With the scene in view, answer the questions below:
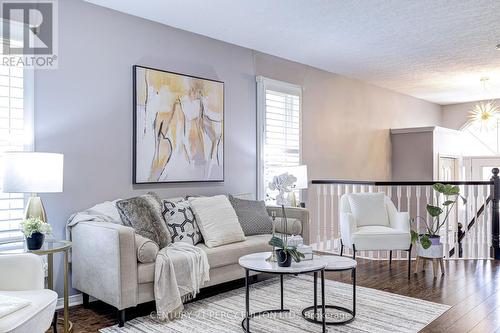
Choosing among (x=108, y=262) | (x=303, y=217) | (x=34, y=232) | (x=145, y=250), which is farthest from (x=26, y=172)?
(x=303, y=217)

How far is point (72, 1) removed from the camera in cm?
362

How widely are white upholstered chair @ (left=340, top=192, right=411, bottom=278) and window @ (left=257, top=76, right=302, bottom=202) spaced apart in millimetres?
1046

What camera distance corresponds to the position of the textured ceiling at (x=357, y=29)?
3.83m

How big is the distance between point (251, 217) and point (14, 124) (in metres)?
2.36

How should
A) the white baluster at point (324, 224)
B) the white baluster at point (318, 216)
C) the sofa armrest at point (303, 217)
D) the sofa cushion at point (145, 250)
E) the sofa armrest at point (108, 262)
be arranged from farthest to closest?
the white baluster at point (318, 216), the white baluster at point (324, 224), the sofa armrest at point (303, 217), the sofa cushion at point (145, 250), the sofa armrest at point (108, 262)

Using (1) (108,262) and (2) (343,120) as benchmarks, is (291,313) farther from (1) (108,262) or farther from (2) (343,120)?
(2) (343,120)

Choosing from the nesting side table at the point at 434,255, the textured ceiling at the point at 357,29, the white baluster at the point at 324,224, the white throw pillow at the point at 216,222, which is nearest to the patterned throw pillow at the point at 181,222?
the white throw pillow at the point at 216,222

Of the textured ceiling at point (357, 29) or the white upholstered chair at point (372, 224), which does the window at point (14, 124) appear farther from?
the white upholstered chair at point (372, 224)

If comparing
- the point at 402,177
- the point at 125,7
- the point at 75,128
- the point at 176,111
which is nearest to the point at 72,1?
the point at 125,7

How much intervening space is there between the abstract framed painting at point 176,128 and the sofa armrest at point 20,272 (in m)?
1.65

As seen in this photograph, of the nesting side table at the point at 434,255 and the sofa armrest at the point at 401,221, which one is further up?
the sofa armrest at the point at 401,221

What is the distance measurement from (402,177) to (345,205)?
3.61 meters

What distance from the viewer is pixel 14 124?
3355mm

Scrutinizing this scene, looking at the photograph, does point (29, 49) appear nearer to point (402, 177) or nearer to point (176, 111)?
point (176, 111)
